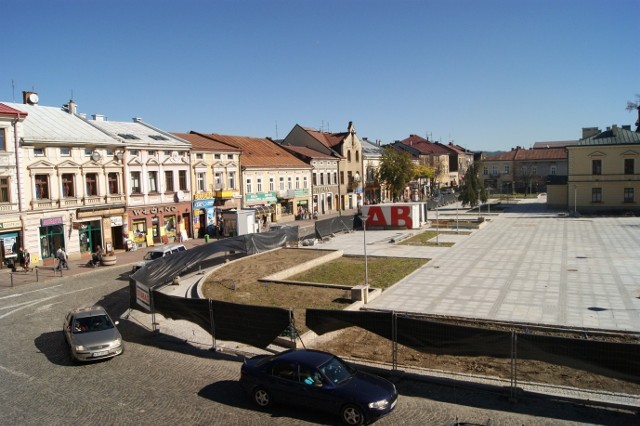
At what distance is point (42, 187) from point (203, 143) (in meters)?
17.0

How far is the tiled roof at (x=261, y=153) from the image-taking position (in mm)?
55162

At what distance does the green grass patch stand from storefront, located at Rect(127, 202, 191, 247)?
1663 centimetres

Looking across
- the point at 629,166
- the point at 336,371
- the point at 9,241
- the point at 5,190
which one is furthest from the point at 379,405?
the point at 629,166

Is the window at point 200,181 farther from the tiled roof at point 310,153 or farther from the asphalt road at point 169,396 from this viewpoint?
the asphalt road at point 169,396

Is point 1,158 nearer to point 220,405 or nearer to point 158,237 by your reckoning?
point 158,237

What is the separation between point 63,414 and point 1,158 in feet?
81.9

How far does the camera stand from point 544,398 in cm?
1187

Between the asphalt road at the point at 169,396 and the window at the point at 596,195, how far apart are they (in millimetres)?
55352

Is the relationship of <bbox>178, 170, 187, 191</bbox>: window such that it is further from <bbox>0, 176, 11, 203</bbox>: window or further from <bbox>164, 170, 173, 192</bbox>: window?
<bbox>0, 176, 11, 203</bbox>: window

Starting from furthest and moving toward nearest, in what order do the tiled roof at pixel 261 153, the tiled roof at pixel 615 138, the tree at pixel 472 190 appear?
the tree at pixel 472 190
the tiled roof at pixel 615 138
the tiled roof at pixel 261 153

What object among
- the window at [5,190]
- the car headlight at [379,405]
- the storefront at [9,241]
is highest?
the window at [5,190]

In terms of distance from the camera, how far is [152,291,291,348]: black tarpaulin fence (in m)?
14.8

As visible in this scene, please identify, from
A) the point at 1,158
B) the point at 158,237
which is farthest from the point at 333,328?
the point at 158,237

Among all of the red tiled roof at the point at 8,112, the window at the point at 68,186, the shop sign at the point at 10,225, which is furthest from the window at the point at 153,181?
the red tiled roof at the point at 8,112
